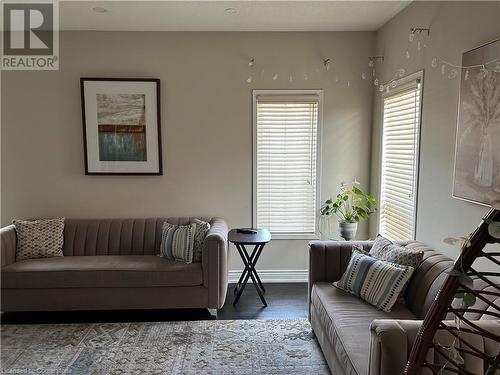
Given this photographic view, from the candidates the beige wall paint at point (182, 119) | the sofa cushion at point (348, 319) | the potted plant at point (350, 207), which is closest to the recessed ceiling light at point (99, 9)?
the beige wall paint at point (182, 119)

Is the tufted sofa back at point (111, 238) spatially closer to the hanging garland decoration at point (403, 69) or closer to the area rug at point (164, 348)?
the area rug at point (164, 348)

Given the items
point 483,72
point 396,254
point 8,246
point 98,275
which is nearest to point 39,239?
point 8,246

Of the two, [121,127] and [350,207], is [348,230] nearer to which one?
[350,207]

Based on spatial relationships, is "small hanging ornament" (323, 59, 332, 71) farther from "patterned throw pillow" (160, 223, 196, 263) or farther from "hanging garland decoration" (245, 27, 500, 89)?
"patterned throw pillow" (160, 223, 196, 263)

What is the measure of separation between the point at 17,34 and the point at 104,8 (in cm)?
126

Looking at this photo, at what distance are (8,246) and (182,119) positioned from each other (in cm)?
209

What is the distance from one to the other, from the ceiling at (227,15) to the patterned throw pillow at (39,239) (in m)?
2.06

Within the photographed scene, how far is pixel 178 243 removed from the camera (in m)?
3.47

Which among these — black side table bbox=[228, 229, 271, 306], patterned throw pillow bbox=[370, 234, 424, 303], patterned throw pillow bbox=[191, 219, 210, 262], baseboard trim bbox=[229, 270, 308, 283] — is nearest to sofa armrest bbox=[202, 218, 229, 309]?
patterned throw pillow bbox=[191, 219, 210, 262]

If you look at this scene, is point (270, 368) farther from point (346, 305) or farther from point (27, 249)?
point (27, 249)

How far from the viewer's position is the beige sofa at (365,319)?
5.14ft

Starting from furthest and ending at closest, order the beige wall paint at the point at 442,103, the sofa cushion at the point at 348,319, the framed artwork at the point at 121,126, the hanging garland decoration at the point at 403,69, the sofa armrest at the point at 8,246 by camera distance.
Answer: the framed artwork at the point at 121,126, the sofa armrest at the point at 8,246, the beige wall paint at the point at 442,103, the hanging garland decoration at the point at 403,69, the sofa cushion at the point at 348,319

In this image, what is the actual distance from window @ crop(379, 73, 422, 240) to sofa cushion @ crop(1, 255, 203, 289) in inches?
74.6

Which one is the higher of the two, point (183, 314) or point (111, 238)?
point (111, 238)
